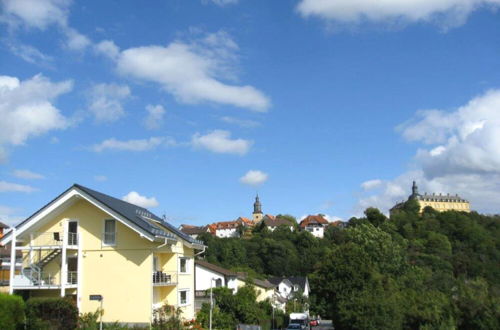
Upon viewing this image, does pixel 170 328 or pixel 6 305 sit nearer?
pixel 6 305

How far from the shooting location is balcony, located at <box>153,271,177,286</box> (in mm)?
29453

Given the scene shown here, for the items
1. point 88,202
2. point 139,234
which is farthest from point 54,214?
point 139,234

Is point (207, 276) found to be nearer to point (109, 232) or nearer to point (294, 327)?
point (294, 327)

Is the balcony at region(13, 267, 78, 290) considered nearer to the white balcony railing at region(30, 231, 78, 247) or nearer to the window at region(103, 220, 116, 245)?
the white balcony railing at region(30, 231, 78, 247)

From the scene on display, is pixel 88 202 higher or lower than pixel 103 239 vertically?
higher

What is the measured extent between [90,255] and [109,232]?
65.0 inches

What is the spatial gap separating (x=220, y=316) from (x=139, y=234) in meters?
13.0

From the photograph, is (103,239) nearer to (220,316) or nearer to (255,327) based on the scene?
(220,316)

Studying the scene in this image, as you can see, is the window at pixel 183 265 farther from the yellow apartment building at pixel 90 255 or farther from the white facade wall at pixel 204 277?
the white facade wall at pixel 204 277

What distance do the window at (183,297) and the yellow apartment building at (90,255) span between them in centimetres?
367

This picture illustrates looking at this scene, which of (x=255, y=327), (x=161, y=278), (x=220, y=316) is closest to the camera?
(x=161, y=278)

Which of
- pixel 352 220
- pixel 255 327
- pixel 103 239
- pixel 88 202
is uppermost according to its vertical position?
pixel 352 220

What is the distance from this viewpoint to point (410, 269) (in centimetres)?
6256

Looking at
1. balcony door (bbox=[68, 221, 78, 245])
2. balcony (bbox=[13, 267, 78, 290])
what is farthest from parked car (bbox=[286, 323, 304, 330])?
balcony door (bbox=[68, 221, 78, 245])
